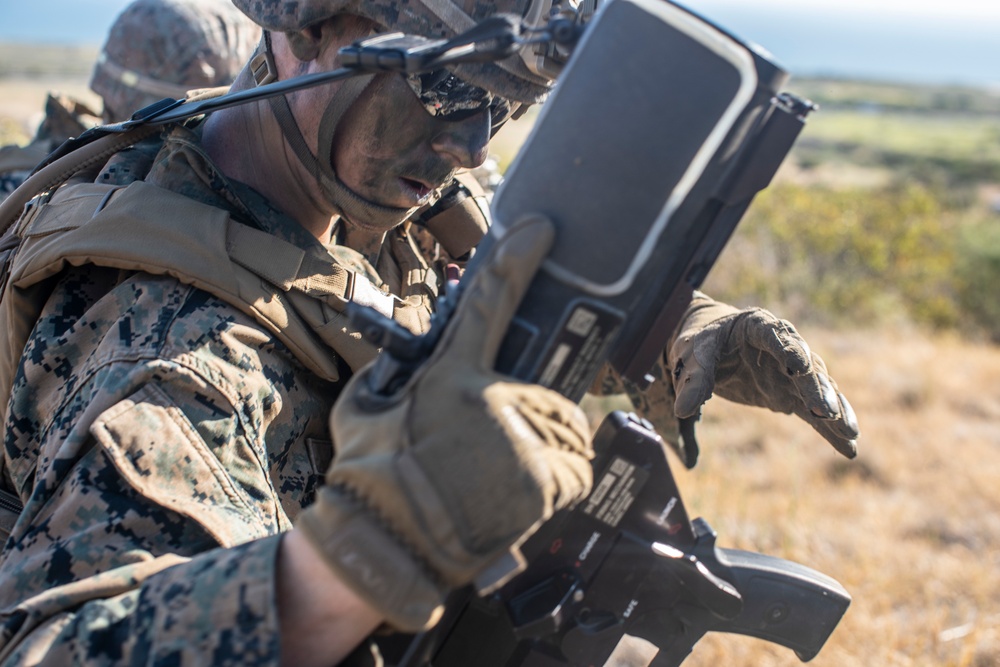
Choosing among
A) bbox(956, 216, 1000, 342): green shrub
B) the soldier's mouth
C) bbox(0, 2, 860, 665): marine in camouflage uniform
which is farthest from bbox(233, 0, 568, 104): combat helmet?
bbox(956, 216, 1000, 342): green shrub

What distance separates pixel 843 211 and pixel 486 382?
42.5 feet

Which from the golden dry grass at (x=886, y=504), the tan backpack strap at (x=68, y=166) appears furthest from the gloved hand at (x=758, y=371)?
the golden dry grass at (x=886, y=504)

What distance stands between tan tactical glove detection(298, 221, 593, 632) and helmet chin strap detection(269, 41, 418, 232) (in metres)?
0.97

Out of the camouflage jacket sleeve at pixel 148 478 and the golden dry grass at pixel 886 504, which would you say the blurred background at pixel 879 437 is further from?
the camouflage jacket sleeve at pixel 148 478

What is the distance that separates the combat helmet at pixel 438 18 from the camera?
1.94 m

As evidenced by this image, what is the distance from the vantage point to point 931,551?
5086mm

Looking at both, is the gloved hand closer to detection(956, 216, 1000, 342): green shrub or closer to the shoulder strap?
the shoulder strap

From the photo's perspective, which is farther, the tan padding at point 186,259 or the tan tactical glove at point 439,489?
the tan padding at point 186,259

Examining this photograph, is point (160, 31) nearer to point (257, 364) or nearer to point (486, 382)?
point (257, 364)

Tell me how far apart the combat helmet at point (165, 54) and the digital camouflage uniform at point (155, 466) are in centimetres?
337

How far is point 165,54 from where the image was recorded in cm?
512

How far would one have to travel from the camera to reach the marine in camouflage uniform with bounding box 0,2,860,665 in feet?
4.35

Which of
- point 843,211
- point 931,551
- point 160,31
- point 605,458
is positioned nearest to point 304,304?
point 605,458

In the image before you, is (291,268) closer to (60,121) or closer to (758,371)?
(758,371)
